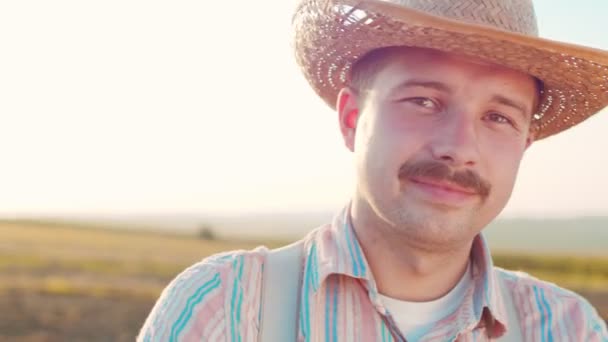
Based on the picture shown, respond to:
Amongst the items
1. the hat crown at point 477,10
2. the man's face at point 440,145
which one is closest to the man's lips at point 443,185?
the man's face at point 440,145

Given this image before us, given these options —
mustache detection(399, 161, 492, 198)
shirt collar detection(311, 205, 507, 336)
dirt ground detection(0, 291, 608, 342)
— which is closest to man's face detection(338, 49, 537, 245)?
mustache detection(399, 161, 492, 198)

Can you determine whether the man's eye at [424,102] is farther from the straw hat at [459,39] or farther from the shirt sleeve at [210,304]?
the shirt sleeve at [210,304]

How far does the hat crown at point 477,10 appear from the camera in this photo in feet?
8.61

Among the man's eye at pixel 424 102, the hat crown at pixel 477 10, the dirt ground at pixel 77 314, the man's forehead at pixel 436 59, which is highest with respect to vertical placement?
the hat crown at pixel 477 10

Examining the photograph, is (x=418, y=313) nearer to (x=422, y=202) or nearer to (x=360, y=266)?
(x=360, y=266)

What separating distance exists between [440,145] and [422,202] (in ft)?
0.61

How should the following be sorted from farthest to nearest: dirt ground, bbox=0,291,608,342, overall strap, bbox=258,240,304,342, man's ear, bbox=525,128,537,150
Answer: dirt ground, bbox=0,291,608,342
man's ear, bbox=525,128,537,150
overall strap, bbox=258,240,304,342

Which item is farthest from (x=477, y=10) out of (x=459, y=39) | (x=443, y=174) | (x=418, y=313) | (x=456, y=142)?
(x=418, y=313)

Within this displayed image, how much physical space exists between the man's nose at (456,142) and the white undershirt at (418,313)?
0.47m

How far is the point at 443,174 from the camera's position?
248 cm

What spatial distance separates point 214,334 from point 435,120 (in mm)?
945

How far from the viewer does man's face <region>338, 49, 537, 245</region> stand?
252 centimetres

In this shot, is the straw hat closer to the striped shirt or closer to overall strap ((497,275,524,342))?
the striped shirt

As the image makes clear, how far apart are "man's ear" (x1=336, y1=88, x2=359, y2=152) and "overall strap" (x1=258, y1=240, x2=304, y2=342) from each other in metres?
0.51
